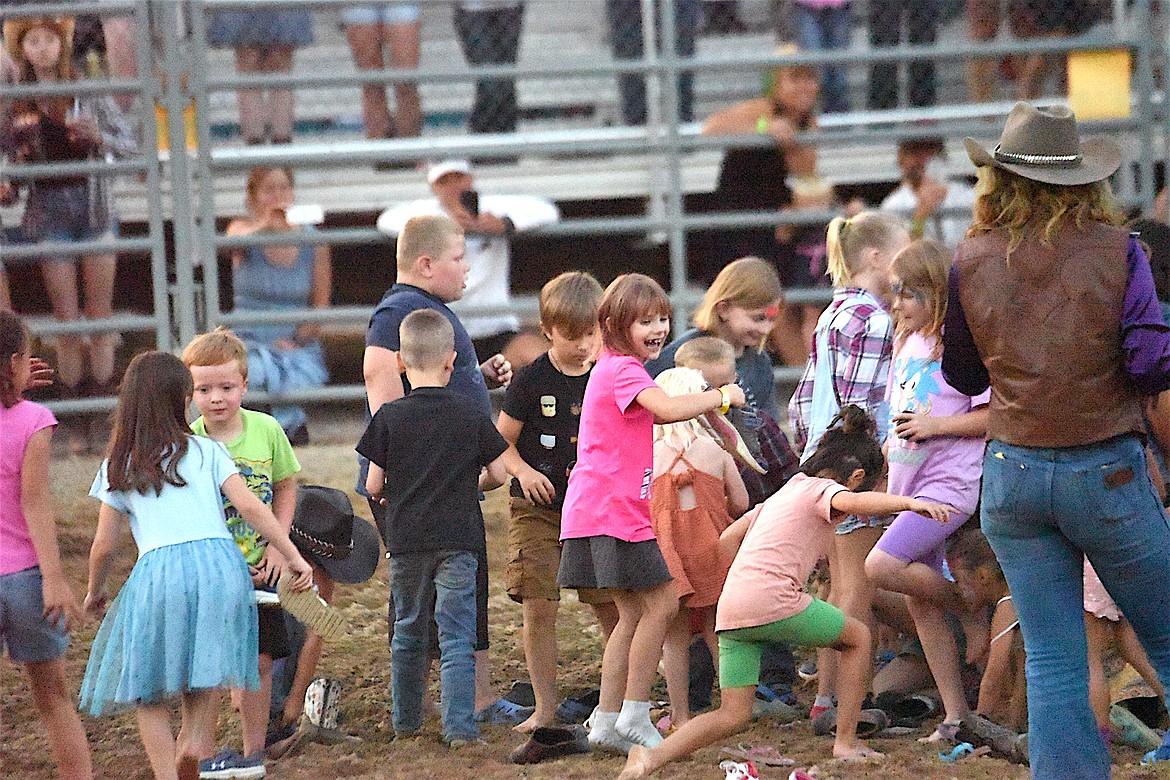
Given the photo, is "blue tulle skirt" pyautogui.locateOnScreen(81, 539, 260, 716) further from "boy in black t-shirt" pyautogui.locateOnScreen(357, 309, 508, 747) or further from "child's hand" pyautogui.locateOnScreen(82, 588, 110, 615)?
"boy in black t-shirt" pyautogui.locateOnScreen(357, 309, 508, 747)

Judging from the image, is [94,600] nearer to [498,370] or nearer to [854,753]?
[498,370]

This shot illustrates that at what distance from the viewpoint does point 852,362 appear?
5.30 meters

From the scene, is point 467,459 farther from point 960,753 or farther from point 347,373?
point 347,373

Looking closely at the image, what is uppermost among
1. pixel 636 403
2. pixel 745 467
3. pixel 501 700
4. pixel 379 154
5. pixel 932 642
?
pixel 379 154

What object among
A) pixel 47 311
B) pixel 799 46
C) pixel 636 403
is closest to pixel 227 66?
pixel 47 311

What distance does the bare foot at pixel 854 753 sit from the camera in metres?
4.69

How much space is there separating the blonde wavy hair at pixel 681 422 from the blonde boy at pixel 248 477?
1267 millimetres

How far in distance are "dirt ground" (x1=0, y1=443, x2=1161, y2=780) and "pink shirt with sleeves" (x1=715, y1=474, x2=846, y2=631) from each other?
51 centimetres

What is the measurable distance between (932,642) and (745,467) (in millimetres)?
1025

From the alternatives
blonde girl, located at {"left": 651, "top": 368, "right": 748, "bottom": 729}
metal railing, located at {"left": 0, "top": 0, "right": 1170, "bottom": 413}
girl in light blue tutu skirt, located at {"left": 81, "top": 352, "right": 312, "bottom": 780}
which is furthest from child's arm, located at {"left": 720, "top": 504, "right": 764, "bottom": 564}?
metal railing, located at {"left": 0, "top": 0, "right": 1170, "bottom": 413}

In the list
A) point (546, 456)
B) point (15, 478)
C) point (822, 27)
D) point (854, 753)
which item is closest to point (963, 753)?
point (854, 753)

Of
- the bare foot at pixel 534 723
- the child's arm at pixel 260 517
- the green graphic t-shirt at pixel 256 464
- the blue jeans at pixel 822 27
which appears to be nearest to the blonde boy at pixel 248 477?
the green graphic t-shirt at pixel 256 464

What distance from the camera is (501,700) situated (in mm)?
A: 5551

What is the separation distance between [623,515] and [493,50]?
509cm
